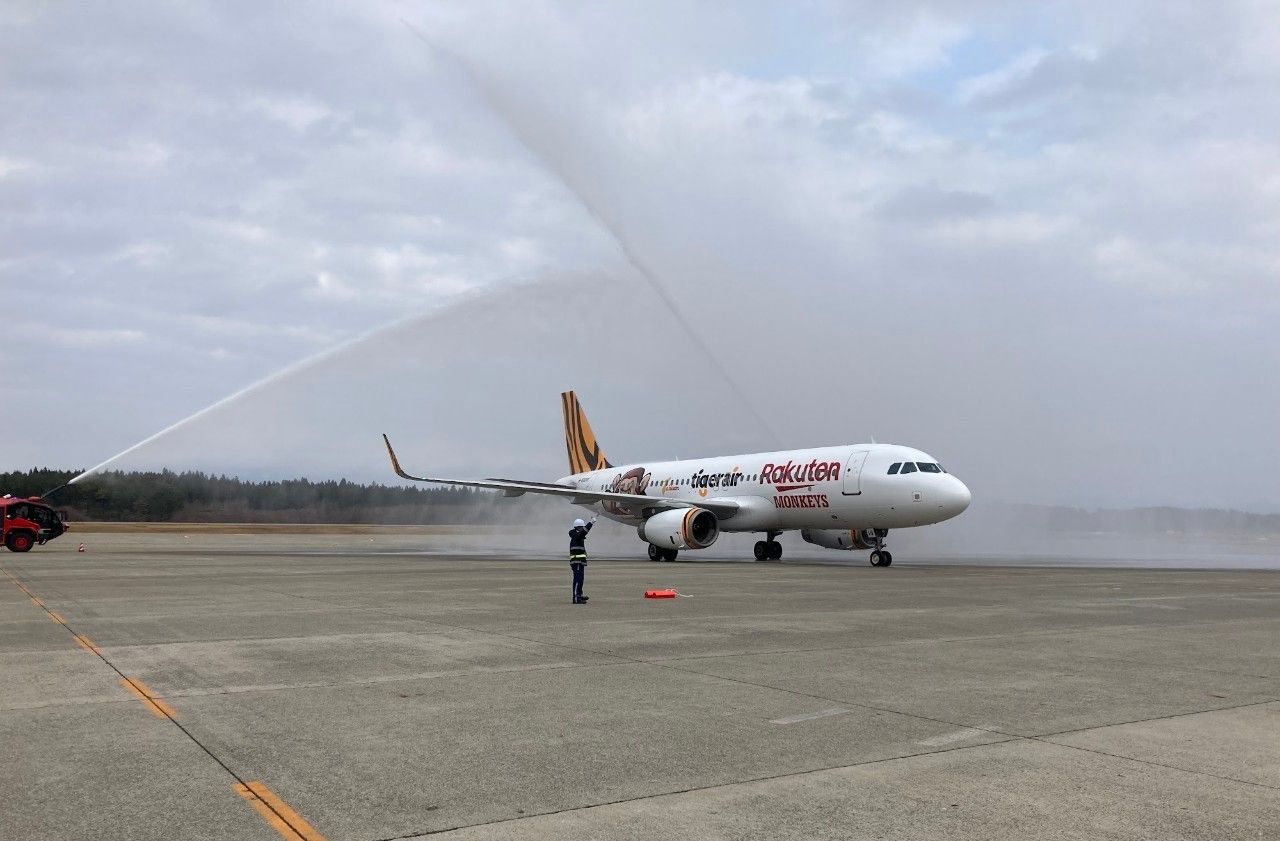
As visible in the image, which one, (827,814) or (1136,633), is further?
(1136,633)

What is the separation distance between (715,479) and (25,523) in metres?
28.6

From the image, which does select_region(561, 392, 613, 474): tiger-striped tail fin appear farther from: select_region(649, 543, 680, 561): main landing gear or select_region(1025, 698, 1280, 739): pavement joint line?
select_region(1025, 698, 1280, 739): pavement joint line

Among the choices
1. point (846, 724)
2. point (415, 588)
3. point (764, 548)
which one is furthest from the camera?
point (764, 548)

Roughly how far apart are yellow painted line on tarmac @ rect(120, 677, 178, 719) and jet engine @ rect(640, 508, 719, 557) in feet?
88.5

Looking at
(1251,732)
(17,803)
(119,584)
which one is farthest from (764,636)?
(119,584)

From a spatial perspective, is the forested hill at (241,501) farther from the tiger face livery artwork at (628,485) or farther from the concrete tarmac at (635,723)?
the concrete tarmac at (635,723)

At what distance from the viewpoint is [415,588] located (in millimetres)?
21672

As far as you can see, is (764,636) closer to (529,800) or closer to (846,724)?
(846,724)

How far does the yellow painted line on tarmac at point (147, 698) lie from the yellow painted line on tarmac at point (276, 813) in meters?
2.52

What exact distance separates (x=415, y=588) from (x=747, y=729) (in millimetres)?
15179

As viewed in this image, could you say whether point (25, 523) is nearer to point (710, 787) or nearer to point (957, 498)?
point (957, 498)

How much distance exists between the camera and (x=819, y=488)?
34812 millimetres

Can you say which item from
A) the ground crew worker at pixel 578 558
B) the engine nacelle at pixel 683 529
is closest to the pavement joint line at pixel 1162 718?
the ground crew worker at pixel 578 558

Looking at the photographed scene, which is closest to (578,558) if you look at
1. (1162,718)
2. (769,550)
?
(1162,718)
